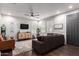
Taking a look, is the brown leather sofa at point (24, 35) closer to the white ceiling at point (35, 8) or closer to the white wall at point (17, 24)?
the white wall at point (17, 24)

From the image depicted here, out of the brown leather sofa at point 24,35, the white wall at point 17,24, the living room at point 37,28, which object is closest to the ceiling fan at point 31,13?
the living room at point 37,28

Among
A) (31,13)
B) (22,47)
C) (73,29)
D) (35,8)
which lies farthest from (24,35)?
(73,29)

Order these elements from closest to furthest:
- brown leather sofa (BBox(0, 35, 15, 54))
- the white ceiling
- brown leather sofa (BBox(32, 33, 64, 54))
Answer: the white ceiling
brown leather sofa (BBox(0, 35, 15, 54))
brown leather sofa (BBox(32, 33, 64, 54))

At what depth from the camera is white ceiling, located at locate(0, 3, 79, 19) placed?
269 centimetres

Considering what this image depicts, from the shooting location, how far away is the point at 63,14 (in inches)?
113

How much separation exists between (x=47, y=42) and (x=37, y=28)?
1.91 feet

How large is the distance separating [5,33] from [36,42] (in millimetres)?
982

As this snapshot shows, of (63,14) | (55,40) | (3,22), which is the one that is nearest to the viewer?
(3,22)

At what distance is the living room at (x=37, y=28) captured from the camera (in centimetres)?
273

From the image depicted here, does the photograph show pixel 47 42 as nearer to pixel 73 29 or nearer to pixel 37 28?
pixel 37 28

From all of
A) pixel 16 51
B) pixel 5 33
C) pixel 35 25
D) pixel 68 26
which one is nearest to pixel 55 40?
pixel 68 26

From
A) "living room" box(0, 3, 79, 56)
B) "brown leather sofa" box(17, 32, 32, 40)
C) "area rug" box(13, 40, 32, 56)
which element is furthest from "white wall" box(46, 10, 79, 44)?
"area rug" box(13, 40, 32, 56)

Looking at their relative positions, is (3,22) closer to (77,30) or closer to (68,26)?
(68,26)

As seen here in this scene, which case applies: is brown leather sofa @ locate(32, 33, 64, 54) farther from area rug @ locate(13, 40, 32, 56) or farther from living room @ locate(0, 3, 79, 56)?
area rug @ locate(13, 40, 32, 56)
